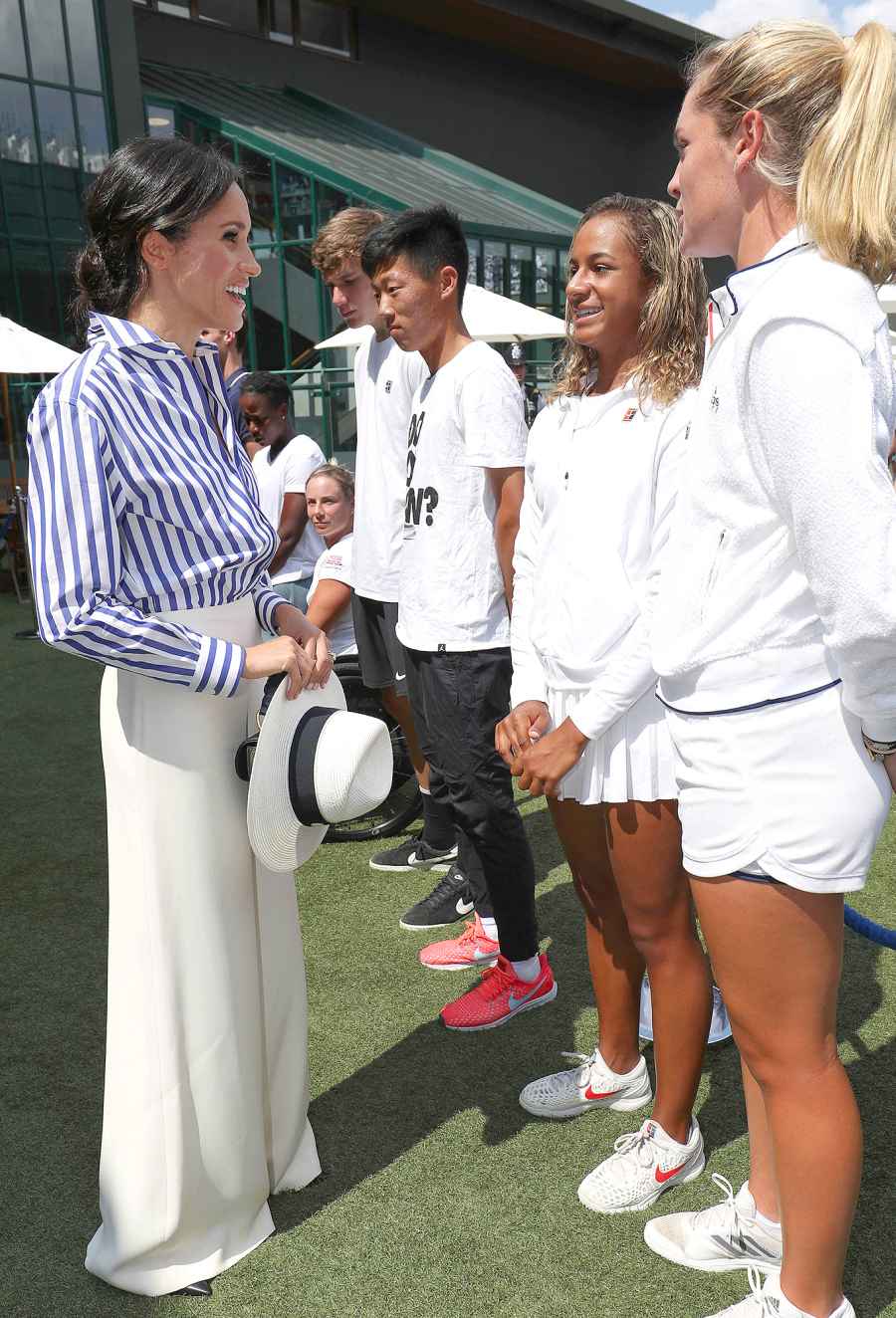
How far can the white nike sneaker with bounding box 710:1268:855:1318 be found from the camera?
1790 millimetres

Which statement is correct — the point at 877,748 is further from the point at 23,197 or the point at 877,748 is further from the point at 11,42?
the point at 11,42

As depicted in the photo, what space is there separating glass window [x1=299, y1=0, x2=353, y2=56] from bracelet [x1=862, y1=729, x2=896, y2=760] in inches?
912

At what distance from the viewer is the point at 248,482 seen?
84.4 inches

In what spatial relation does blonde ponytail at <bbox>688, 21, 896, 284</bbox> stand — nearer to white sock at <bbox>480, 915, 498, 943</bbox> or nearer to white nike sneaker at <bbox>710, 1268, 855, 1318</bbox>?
white nike sneaker at <bbox>710, 1268, 855, 1318</bbox>

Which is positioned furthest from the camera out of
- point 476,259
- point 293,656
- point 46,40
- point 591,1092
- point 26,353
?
point 476,259

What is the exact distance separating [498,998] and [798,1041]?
156 cm

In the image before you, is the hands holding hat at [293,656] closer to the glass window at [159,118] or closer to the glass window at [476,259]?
the glass window at [476,259]

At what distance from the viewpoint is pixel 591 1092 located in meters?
2.69

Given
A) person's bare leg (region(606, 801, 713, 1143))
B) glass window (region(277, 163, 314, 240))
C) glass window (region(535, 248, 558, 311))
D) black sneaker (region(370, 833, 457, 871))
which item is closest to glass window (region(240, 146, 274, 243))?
glass window (region(277, 163, 314, 240))

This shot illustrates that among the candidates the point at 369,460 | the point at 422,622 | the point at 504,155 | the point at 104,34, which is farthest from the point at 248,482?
the point at 504,155

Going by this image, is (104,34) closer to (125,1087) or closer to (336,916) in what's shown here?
(336,916)

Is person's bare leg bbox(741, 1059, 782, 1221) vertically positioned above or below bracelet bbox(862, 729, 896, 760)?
below

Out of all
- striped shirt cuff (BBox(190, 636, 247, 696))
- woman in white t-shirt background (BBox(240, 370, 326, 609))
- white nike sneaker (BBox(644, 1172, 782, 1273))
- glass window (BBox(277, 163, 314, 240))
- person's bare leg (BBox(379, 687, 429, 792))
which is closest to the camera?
striped shirt cuff (BBox(190, 636, 247, 696))

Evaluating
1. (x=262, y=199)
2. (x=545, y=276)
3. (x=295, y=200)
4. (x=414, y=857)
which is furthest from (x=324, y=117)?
(x=414, y=857)
